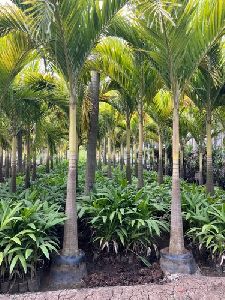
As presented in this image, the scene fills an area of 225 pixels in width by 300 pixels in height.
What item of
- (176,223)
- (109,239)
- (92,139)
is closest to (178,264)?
(176,223)

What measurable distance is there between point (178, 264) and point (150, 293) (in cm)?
80

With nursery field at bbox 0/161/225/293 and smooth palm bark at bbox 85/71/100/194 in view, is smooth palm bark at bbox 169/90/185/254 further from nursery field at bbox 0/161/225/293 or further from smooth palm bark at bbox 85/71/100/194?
smooth palm bark at bbox 85/71/100/194

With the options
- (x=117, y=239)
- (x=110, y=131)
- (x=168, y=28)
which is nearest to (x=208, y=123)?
(x=168, y=28)

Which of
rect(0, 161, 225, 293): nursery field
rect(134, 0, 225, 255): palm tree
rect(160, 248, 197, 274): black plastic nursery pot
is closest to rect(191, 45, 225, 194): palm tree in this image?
rect(134, 0, 225, 255): palm tree

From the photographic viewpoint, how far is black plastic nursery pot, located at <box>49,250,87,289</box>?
4168mm

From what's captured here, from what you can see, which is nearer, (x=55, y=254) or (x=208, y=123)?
(x=55, y=254)

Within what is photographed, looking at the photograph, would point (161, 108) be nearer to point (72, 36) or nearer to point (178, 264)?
point (72, 36)

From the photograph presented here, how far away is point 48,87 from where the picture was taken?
7.08 m

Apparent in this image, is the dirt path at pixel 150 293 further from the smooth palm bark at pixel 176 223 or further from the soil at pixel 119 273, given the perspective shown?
the smooth palm bark at pixel 176 223

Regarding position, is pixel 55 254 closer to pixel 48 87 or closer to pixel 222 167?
pixel 48 87

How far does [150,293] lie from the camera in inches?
148

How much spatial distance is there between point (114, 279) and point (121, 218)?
947mm

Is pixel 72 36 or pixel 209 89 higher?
pixel 72 36

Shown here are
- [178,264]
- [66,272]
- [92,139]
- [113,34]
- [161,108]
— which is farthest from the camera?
[161,108]
